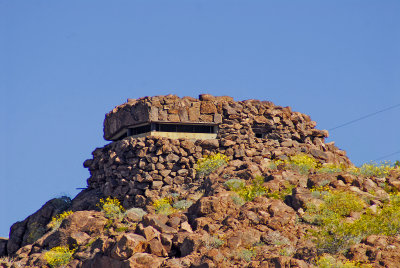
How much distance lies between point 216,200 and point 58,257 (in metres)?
7.36

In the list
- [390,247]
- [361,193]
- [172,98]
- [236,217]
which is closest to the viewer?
[390,247]

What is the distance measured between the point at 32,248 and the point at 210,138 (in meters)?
10.5

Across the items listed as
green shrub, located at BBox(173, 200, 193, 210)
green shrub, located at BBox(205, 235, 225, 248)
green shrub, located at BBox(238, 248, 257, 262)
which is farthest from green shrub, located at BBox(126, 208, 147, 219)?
green shrub, located at BBox(238, 248, 257, 262)

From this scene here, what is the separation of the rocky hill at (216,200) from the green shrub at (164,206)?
57mm

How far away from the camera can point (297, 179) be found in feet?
128

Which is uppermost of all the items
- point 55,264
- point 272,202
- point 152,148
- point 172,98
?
point 172,98

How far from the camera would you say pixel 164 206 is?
130 ft

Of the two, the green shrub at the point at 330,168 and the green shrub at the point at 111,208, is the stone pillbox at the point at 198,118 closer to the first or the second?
the green shrub at the point at 330,168

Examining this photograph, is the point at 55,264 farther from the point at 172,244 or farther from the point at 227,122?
the point at 227,122

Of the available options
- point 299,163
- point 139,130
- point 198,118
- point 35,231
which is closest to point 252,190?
point 299,163

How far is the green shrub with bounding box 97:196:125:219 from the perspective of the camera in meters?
40.1

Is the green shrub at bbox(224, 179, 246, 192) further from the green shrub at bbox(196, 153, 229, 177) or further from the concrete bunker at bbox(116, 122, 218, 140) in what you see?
the concrete bunker at bbox(116, 122, 218, 140)

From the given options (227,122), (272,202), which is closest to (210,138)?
(227,122)

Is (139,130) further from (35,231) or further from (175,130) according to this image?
(35,231)
